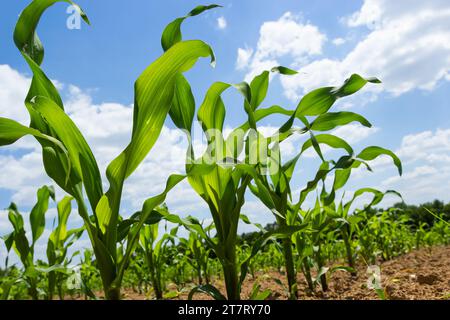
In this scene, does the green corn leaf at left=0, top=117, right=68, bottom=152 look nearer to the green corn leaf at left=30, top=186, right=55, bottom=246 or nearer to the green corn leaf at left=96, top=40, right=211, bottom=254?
the green corn leaf at left=96, top=40, right=211, bottom=254

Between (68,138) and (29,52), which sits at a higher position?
(29,52)

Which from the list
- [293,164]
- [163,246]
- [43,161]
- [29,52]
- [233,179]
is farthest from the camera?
[163,246]

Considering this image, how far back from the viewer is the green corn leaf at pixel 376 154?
5.93ft

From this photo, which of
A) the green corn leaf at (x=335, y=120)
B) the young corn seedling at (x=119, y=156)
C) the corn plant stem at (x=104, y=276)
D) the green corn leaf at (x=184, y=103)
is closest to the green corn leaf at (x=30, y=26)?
the young corn seedling at (x=119, y=156)

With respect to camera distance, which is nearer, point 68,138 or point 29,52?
point 68,138

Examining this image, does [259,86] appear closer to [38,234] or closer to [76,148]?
[76,148]

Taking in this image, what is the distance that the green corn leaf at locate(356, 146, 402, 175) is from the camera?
5.93ft

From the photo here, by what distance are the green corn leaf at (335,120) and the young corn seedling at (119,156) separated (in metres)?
0.68

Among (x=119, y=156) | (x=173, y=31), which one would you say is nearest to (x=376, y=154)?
(x=173, y=31)
